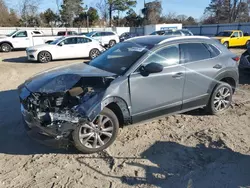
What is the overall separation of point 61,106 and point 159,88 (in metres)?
1.65

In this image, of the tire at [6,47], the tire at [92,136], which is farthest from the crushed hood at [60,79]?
the tire at [6,47]

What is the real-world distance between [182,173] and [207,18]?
233 ft

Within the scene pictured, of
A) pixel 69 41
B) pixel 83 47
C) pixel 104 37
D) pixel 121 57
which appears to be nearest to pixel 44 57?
pixel 69 41

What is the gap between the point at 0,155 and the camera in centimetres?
338

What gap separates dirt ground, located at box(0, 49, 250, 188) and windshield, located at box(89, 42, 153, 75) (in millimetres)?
1175

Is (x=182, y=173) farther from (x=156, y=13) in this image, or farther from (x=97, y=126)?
(x=156, y=13)

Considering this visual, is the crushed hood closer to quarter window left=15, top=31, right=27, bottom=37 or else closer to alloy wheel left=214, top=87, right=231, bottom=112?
→ alloy wheel left=214, top=87, right=231, bottom=112

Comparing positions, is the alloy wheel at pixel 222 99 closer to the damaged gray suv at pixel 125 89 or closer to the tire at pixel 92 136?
the damaged gray suv at pixel 125 89

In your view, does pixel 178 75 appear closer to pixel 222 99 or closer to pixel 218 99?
Result: pixel 218 99

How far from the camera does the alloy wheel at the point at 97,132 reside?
3.26 meters

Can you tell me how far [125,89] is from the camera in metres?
3.46

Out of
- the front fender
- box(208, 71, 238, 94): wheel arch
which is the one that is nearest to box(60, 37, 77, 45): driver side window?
box(208, 71, 238, 94): wheel arch

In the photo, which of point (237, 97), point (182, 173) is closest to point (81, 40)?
point (237, 97)

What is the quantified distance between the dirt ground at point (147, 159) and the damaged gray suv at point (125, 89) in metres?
0.34
